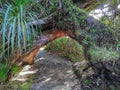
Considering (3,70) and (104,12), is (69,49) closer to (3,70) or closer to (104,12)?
(104,12)

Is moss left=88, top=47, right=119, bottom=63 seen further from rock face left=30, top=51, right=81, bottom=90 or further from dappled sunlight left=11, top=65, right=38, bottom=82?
dappled sunlight left=11, top=65, right=38, bottom=82

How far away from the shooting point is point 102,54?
3.17 metres

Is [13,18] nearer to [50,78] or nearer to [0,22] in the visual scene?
[0,22]

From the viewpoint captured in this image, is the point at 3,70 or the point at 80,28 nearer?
the point at 3,70

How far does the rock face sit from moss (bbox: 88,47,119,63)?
611mm

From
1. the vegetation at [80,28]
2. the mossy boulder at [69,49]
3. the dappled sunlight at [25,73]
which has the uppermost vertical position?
the vegetation at [80,28]

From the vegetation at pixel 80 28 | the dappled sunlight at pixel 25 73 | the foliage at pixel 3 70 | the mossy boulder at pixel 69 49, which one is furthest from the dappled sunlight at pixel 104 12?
the foliage at pixel 3 70

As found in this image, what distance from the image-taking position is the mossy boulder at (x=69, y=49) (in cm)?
509

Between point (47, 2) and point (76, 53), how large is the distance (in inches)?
82.4

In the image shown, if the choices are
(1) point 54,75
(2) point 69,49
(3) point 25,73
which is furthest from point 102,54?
(2) point 69,49

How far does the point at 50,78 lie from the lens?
3934 millimetres

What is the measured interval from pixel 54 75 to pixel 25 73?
2.01 ft

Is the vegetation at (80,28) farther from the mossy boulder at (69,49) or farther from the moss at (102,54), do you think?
the mossy boulder at (69,49)

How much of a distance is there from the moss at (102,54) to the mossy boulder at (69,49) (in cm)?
158
